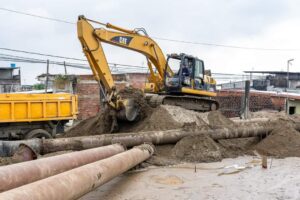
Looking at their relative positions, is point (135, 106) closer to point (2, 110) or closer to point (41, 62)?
point (2, 110)

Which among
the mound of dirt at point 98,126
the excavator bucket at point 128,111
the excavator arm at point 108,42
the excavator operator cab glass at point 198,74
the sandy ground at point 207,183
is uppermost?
the excavator arm at point 108,42

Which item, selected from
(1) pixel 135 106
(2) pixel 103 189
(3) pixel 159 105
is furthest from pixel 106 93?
(2) pixel 103 189

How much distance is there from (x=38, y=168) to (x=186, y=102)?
10.1m

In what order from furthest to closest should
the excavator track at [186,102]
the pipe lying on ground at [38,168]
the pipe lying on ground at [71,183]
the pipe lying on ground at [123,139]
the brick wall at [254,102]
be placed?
the brick wall at [254,102], the excavator track at [186,102], the pipe lying on ground at [123,139], the pipe lying on ground at [38,168], the pipe lying on ground at [71,183]

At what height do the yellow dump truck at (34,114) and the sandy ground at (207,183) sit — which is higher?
the yellow dump truck at (34,114)

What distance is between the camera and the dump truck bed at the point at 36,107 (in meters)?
13.0

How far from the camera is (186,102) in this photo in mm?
14852

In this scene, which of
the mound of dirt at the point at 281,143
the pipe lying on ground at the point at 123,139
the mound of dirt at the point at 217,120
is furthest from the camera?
the mound of dirt at the point at 217,120

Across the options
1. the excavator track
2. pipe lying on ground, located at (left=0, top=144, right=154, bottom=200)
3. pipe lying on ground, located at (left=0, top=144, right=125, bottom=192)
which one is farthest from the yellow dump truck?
pipe lying on ground, located at (left=0, top=144, right=154, bottom=200)

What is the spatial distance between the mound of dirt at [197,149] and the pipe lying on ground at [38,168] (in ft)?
10.5

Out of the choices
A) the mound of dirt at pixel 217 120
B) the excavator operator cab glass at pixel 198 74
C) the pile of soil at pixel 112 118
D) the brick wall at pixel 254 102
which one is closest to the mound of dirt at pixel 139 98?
the pile of soil at pixel 112 118

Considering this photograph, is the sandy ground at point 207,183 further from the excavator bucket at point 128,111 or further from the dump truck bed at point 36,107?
the dump truck bed at point 36,107

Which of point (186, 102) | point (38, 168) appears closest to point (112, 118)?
point (186, 102)

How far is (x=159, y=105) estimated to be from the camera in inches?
519
